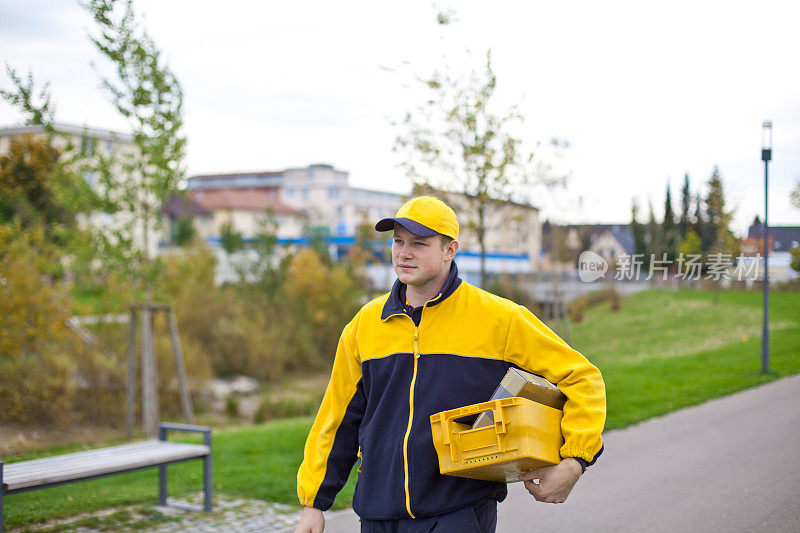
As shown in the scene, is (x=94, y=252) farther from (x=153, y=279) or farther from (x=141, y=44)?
(x=141, y=44)

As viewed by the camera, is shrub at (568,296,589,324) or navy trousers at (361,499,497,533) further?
shrub at (568,296,589,324)

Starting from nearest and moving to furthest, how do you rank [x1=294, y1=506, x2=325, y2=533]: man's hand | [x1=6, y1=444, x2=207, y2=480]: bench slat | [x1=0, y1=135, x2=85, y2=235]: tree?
1. [x1=294, y1=506, x2=325, y2=533]: man's hand
2. [x1=6, y1=444, x2=207, y2=480]: bench slat
3. [x1=0, y1=135, x2=85, y2=235]: tree

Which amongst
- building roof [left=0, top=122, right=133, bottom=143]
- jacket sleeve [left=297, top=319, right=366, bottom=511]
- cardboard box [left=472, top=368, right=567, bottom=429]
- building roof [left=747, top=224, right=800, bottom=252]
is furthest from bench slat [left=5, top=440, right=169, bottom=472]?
building roof [left=747, top=224, right=800, bottom=252]

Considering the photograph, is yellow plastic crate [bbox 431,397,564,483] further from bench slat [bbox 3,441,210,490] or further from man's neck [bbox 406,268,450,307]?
bench slat [bbox 3,441,210,490]

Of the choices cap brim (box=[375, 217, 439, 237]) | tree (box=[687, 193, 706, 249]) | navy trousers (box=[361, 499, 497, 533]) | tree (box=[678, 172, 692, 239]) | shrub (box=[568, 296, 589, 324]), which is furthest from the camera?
shrub (box=[568, 296, 589, 324])

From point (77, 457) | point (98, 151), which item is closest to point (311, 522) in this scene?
point (77, 457)

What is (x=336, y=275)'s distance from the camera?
26.8 metres

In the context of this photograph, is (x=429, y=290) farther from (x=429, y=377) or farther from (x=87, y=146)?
(x=87, y=146)

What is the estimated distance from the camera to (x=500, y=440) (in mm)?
2752

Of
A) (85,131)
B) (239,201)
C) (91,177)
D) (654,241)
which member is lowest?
(654,241)

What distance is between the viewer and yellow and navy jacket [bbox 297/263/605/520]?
299 centimetres

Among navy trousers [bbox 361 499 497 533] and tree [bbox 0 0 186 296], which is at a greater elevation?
tree [bbox 0 0 186 296]

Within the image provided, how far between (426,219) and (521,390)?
80 centimetres

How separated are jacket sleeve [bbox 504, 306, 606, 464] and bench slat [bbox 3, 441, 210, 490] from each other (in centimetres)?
428
